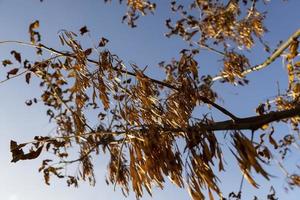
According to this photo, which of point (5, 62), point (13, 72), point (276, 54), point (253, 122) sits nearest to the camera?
point (253, 122)

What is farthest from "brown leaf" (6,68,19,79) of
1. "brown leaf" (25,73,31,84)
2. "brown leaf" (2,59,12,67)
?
"brown leaf" (2,59,12,67)

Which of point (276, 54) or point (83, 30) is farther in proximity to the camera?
point (83, 30)

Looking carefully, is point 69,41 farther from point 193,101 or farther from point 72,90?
point 193,101

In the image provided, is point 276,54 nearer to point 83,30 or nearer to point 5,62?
point 83,30

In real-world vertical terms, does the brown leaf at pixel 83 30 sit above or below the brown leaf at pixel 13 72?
above

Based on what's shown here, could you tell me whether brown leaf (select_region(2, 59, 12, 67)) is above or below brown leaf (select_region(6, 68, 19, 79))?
above

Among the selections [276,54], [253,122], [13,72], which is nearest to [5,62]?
[13,72]

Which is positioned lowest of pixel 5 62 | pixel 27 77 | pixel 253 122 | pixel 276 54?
pixel 253 122

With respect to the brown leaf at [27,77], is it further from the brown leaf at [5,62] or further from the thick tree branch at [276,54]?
the thick tree branch at [276,54]

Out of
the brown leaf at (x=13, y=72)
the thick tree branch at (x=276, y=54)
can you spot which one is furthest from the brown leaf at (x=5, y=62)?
the thick tree branch at (x=276, y=54)

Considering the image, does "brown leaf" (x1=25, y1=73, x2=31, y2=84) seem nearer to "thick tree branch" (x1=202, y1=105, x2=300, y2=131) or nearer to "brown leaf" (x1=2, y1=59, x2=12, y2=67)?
"brown leaf" (x1=2, y1=59, x2=12, y2=67)

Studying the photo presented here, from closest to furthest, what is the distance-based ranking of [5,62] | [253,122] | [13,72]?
[253,122] < [13,72] < [5,62]

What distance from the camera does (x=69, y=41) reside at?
3.48 m

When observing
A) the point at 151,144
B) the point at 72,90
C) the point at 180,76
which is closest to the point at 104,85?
the point at 72,90
